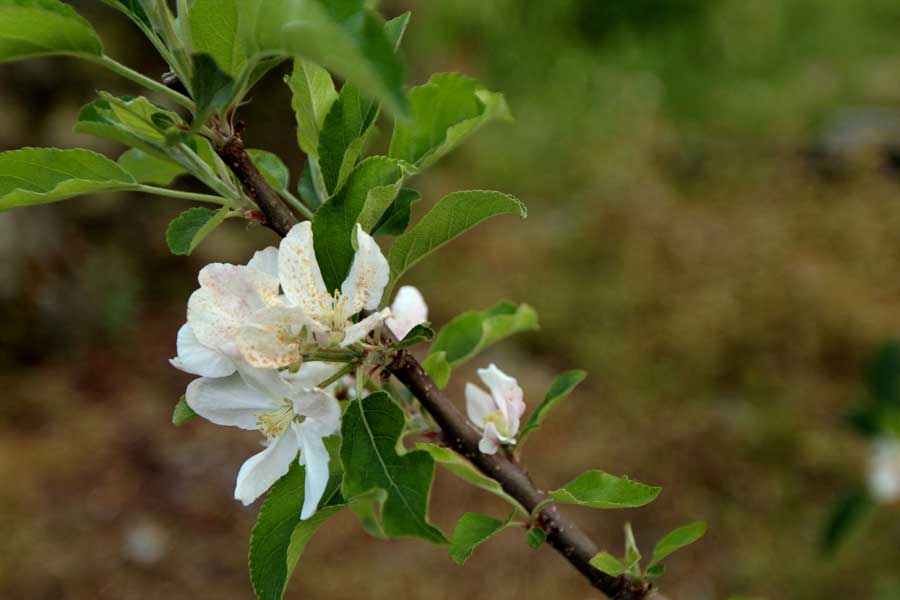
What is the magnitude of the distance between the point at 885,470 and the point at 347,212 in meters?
1.46

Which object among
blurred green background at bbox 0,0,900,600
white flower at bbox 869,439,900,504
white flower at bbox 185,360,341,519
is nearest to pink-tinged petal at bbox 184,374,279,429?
white flower at bbox 185,360,341,519

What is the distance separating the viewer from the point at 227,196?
1.78 ft

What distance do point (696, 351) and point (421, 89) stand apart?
238 centimetres

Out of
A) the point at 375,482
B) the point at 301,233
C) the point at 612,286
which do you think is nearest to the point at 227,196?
the point at 301,233

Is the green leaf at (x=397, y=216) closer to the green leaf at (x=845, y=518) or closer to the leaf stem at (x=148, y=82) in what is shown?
the leaf stem at (x=148, y=82)

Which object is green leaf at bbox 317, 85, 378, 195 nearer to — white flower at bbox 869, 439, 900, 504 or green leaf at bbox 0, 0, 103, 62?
green leaf at bbox 0, 0, 103, 62

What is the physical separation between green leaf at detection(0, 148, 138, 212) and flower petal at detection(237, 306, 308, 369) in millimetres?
130

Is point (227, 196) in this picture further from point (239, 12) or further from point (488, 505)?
point (488, 505)

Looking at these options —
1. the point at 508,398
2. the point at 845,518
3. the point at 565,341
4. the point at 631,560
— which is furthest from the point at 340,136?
the point at 565,341

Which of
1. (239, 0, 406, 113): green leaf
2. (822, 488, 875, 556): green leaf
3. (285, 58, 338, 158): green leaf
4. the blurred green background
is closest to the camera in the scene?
(239, 0, 406, 113): green leaf

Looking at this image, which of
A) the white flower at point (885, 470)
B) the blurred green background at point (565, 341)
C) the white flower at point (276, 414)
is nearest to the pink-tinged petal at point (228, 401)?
the white flower at point (276, 414)

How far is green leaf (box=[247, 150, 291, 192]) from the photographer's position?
0.60 metres

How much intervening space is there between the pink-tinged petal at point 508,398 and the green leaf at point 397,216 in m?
0.15

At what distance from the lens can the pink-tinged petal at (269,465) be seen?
1.69 feet
